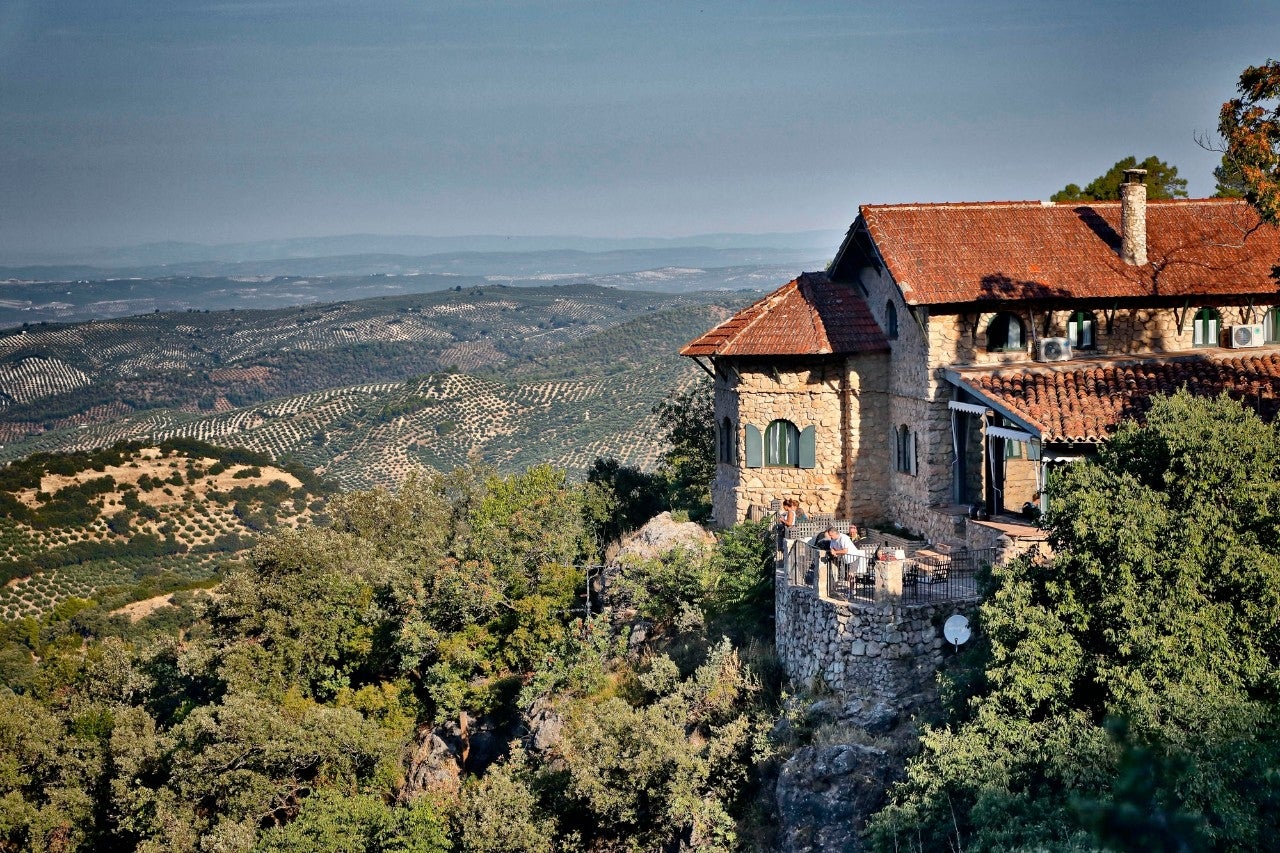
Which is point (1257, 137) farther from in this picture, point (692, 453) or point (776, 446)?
point (692, 453)

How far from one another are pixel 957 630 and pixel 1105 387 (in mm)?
5870

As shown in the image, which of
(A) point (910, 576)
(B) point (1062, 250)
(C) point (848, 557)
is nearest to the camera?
(A) point (910, 576)

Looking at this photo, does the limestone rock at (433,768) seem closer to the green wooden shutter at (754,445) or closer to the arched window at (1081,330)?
the green wooden shutter at (754,445)

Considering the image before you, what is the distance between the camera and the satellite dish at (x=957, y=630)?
57.7 ft

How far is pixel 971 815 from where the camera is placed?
13734mm

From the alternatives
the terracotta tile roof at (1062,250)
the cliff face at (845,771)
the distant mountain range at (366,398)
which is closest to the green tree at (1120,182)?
the terracotta tile roof at (1062,250)

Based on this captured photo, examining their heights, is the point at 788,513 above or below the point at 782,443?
below

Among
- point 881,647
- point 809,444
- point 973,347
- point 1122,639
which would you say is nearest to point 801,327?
point 809,444

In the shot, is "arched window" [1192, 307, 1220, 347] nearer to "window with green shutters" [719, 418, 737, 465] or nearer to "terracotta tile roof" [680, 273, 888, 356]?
"terracotta tile roof" [680, 273, 888, 356]

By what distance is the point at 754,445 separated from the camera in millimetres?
25875

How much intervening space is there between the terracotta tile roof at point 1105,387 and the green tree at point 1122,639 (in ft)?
10.3

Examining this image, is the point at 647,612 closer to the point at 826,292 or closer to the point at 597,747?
the point at 597,747

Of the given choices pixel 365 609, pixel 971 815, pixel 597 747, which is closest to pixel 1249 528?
pixel 971 815

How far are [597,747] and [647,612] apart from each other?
4.90 metres
